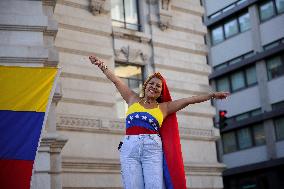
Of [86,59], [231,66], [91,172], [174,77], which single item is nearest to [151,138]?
[91,172]

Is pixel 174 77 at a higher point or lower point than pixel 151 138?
higher

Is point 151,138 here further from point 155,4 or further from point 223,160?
point 223,160

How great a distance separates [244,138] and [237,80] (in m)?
4.60

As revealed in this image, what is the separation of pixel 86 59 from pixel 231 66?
979 inches

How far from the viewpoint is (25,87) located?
759 cm

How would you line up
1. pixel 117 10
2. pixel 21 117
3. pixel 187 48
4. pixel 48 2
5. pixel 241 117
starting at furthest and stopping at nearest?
pixel 241 117
pixel 187 48
pixel 117 10
pixel 48 2
pixel 21 117

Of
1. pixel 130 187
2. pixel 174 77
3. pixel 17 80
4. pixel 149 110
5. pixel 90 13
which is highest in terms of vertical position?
pixel 90 13

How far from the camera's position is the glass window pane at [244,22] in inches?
1451

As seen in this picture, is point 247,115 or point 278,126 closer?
point 278,126

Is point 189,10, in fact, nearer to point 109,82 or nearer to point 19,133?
point 109,82

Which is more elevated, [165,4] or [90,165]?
[165,4]

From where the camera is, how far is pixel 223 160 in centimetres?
3778

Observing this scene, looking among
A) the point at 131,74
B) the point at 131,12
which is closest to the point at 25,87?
the point at 131,74

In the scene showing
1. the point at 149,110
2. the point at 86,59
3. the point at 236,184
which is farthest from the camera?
the point at 236,184
